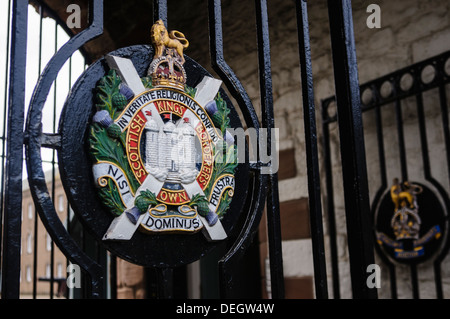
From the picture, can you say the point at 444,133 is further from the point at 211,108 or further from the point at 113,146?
the point at 113,146

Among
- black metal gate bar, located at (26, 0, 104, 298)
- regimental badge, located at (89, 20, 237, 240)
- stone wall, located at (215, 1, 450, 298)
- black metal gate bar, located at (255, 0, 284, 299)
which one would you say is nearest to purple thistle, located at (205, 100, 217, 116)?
regimental badge, located at (89, 20, 237, 240)

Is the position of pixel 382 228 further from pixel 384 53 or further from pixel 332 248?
pixel 384 53

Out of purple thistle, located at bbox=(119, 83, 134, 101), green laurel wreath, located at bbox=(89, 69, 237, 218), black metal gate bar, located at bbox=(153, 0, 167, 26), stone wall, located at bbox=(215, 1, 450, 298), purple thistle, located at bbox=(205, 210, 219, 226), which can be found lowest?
purple thistle, located at bbox=(205, 210, 219, 226)

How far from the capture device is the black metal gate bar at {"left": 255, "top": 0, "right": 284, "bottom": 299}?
0.87 metres

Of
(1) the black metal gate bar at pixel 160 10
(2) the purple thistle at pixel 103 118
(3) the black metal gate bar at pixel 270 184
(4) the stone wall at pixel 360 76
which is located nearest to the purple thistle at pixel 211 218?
(3) the black metal gate bar at pixel 270 184

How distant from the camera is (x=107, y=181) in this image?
0.72 metres

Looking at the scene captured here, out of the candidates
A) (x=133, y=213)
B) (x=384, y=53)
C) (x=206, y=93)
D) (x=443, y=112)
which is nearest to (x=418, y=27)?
(x=384, y=53)

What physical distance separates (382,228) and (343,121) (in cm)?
156

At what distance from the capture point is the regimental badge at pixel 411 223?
2.23 metres

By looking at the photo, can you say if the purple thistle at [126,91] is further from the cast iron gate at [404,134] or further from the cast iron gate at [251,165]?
the cast iron gate at [404,134]

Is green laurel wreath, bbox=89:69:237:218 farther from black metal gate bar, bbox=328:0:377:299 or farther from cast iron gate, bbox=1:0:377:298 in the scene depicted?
black metal gate bar, bbox=328:0:377:299

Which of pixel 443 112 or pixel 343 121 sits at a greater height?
pixel 443 112

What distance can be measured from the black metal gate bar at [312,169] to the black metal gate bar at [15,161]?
1.62 feet

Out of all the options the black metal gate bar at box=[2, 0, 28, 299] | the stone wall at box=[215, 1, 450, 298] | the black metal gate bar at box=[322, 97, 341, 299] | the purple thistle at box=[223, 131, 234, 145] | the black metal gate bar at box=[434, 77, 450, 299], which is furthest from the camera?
the black metal gate bar at box=[322, 97, 341, 299]
